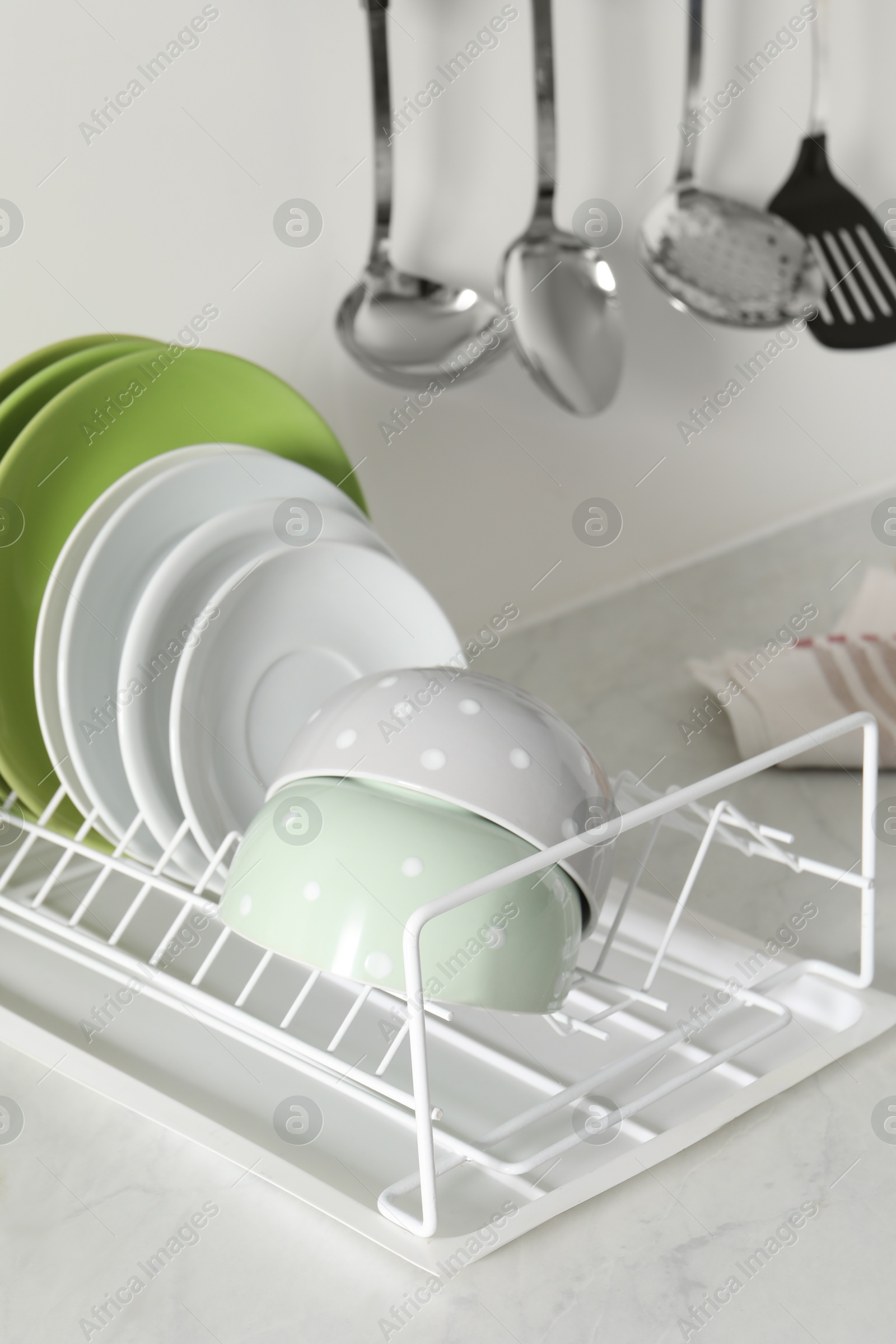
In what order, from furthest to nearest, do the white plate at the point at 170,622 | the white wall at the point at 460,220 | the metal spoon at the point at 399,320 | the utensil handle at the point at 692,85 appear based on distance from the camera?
the utensil handle at the point at 692,85 < the metal spoon at the point at 399,320 < the white wall at the point at 460,220 < the white plate at the point at 170,622

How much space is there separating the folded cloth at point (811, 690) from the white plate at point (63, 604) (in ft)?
1.57

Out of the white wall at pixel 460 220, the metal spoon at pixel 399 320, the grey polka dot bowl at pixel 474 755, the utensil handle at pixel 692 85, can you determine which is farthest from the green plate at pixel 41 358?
the utensil handle at pixel 692 85

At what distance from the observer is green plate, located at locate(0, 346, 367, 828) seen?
711 millimetres

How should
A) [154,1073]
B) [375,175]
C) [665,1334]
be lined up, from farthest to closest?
[375,175] < [154,1073] < [665,1334]

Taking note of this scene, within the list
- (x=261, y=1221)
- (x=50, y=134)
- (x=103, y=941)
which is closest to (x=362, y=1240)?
(x=261, y=1221)

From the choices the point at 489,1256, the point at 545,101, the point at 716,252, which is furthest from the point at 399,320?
the point at 489,1256

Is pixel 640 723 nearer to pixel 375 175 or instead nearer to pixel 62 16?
pixel 375 175

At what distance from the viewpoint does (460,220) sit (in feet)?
3.50

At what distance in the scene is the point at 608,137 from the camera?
3.74ft

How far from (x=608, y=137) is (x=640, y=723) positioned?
545 millimetres

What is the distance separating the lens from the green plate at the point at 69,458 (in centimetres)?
71

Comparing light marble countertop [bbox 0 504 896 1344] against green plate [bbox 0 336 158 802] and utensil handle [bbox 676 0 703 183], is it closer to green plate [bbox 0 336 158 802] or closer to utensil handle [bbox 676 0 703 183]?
green plate [bbox 0 336 158 802]

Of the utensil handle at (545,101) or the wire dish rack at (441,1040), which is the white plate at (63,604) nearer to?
the wire dish rack at (441,1040)

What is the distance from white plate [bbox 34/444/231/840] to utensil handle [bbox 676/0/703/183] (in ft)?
2.20
